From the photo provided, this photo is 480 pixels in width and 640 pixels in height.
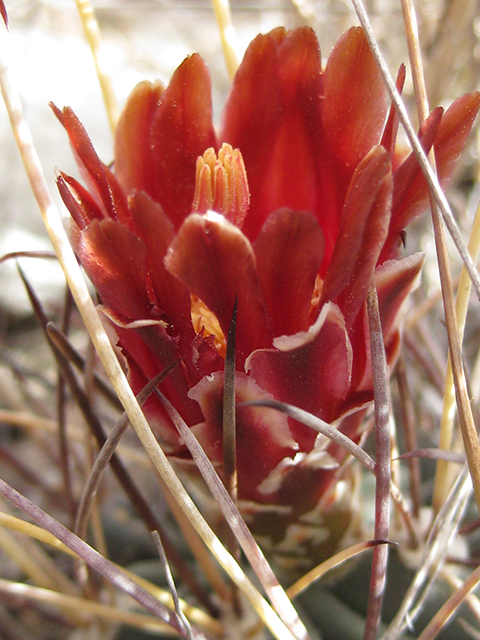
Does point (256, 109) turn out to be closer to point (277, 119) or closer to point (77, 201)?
point (277, 119)

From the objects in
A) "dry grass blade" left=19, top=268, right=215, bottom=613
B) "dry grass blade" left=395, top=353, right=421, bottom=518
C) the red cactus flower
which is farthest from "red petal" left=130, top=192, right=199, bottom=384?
"dry grass blade" left=395, top=353, right=421, bottom=518

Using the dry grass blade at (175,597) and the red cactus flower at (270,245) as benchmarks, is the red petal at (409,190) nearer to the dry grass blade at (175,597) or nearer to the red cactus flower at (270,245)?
the red cactus flower at (270,245)

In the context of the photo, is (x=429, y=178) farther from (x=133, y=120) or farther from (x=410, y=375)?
(x=410, y=375)

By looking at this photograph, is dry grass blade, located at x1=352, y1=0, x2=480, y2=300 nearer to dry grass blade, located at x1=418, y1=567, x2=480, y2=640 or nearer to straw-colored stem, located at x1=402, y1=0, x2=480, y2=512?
straw-colored stem, located at x1=402, y1=0, x2=480, y2=512

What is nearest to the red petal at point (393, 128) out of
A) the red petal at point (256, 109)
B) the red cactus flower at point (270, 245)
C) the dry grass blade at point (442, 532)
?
the red cactus flower at point (270, 245)

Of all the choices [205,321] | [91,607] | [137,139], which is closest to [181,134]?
[137,139]

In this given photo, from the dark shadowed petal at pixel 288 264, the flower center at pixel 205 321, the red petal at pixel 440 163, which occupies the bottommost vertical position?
the flower center at pixel 205 321

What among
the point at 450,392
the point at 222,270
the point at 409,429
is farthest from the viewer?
the point at 409,429
